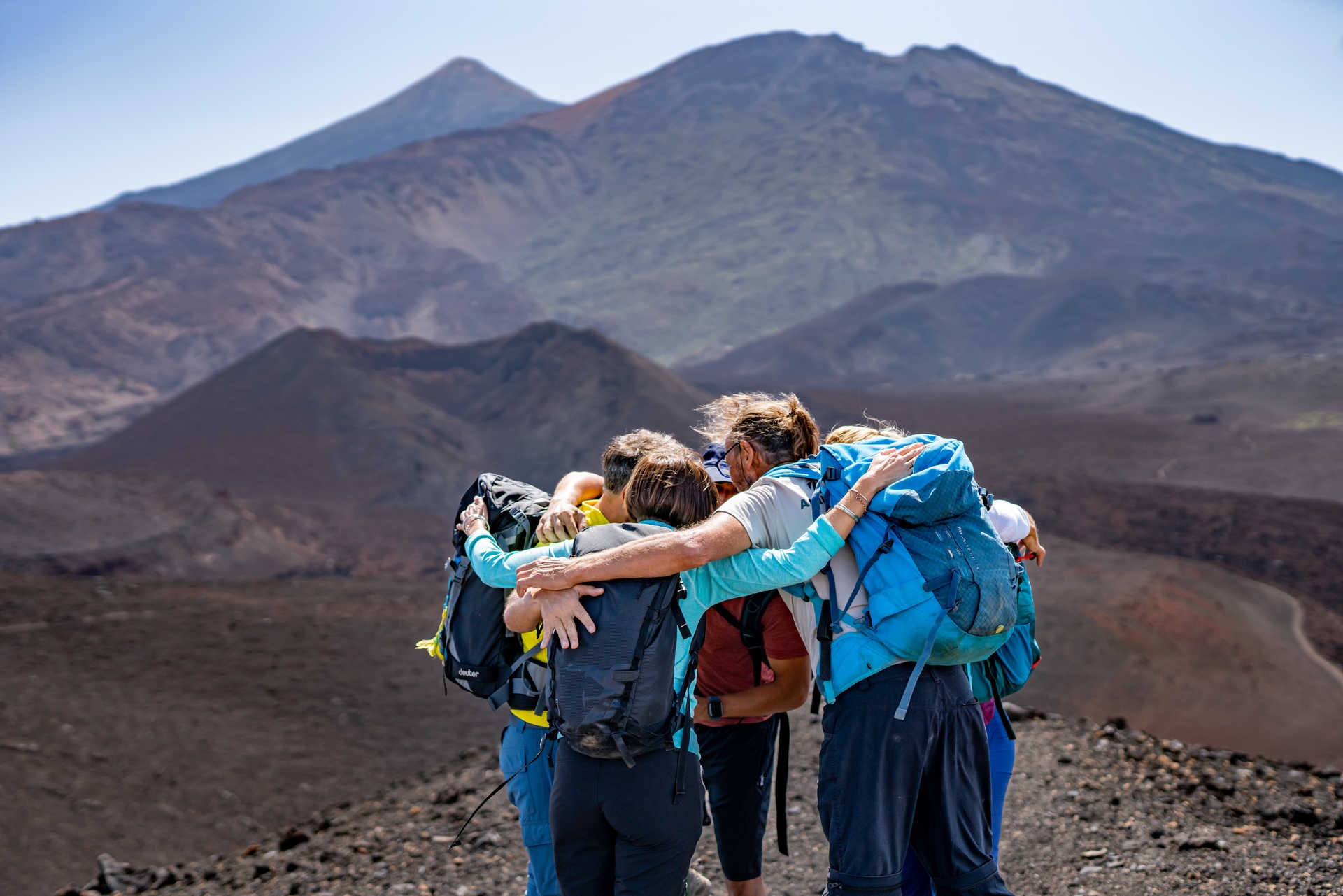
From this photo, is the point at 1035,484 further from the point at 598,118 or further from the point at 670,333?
the point at 598,118

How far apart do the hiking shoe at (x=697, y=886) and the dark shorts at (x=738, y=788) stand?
2.9 inches

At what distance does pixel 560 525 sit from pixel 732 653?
68cm

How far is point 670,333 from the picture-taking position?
6088cm

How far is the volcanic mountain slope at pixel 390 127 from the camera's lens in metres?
126

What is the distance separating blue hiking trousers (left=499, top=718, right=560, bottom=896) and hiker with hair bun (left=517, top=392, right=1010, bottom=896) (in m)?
0.72

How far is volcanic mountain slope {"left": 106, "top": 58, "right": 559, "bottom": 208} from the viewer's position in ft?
415

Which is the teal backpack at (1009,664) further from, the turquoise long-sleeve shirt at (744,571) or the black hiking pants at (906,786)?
the turquoise long-sleeve shirt at (744,571)

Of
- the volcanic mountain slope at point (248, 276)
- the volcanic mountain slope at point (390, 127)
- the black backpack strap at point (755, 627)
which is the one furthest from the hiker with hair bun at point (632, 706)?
the volcanic mountain slope at point (390, 127)

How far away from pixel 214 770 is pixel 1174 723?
906 centimetres

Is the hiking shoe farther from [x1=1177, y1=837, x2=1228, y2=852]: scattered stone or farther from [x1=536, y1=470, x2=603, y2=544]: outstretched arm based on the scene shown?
[x1=1177, y1=837, x2=1228, y2=852]: scattered stone

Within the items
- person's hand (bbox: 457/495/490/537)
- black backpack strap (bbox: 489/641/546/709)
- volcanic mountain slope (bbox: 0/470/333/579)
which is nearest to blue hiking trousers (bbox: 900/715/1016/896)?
black backpack strap (bbox: 489/641/546/709)

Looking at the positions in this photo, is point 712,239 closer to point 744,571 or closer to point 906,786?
point 744,571

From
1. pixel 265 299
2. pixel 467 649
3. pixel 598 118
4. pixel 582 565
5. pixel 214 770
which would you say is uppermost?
pixel 598 118

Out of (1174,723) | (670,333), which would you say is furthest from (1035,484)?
(670,333)
